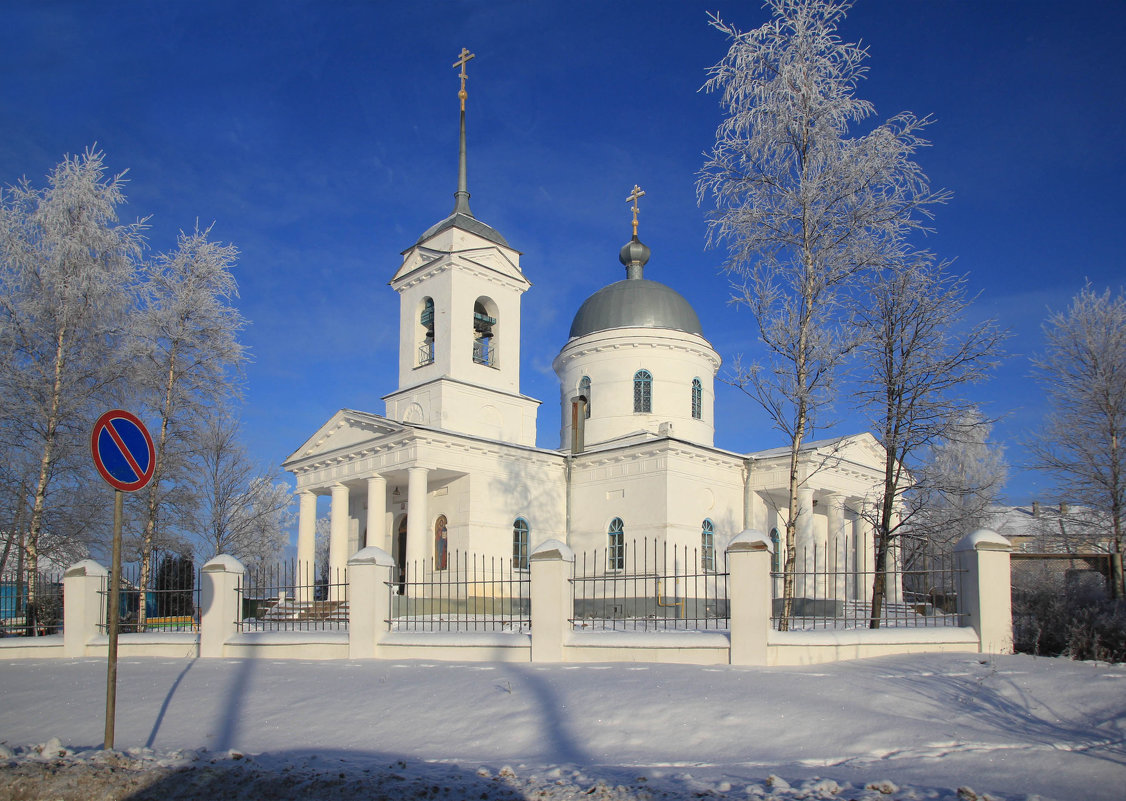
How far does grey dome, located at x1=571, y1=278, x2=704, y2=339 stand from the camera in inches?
1148

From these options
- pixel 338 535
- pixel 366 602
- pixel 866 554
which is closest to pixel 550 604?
pixel 366 602

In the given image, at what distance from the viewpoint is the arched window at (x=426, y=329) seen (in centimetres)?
2588

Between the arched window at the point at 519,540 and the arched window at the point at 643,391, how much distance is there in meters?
5.77

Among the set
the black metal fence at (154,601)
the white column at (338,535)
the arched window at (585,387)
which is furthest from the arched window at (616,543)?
the black metal fence at (154,601)

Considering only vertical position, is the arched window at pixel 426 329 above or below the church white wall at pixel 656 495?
above

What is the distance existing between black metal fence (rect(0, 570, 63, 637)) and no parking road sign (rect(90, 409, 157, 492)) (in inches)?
404

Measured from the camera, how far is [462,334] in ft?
81.3

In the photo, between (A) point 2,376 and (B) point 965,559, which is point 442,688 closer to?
(B) point 965,559

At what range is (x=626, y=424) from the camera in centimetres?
2812

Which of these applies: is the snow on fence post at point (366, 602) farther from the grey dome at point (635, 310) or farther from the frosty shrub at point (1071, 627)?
the grey dome at point (635, 310)

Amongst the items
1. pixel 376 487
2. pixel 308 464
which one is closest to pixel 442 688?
pixel 376 487

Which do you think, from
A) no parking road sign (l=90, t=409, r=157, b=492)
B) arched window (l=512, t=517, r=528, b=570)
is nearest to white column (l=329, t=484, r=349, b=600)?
arched window (l=512, t=517, r=528, b=570)

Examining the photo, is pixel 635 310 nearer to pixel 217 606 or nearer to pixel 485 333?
pixel 485 333

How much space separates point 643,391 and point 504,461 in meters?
6.13
